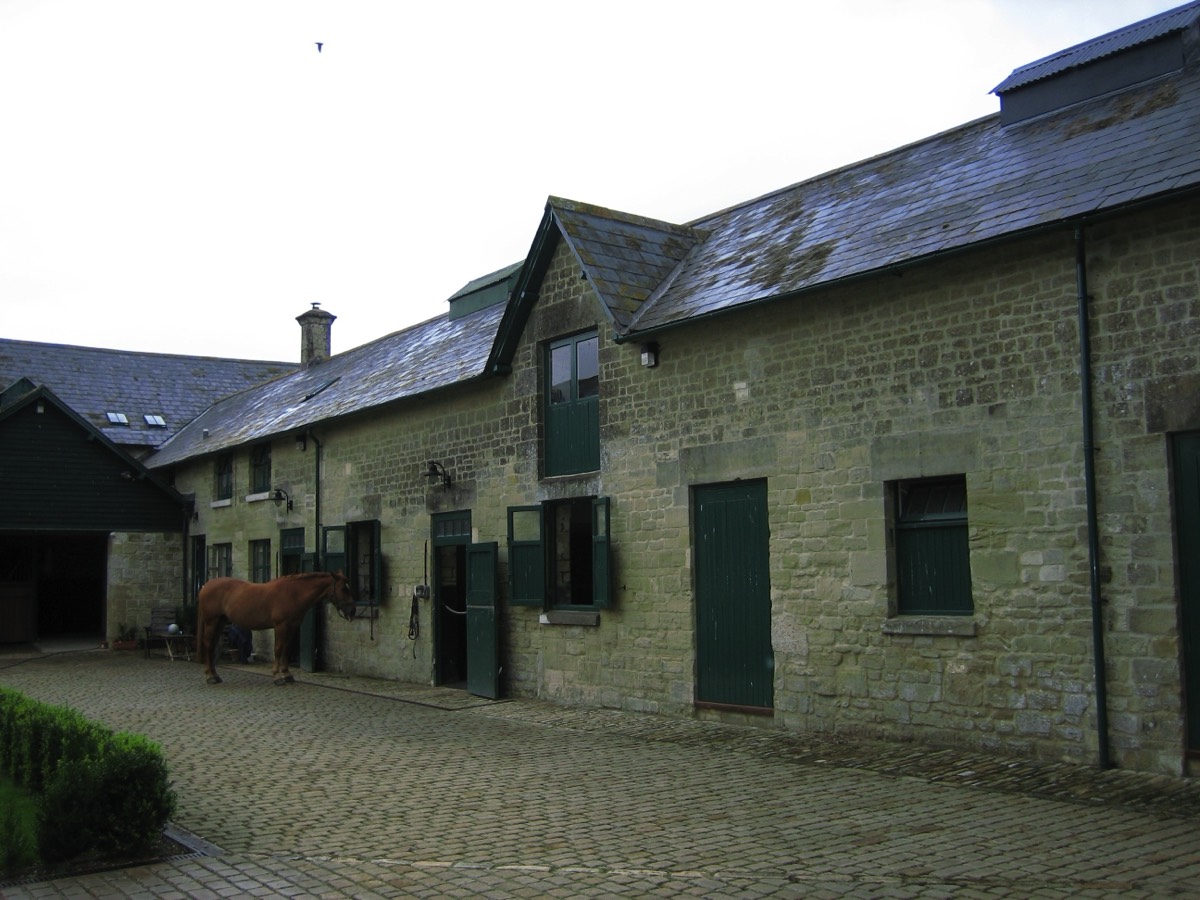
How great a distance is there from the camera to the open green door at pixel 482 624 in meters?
15.0

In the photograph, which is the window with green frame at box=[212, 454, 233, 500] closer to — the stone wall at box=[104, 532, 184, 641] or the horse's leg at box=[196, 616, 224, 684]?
the stone wall at box=[104, 532, 184, 641]

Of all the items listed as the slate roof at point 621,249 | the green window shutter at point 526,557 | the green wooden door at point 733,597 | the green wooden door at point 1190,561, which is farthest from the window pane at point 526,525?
the green wooden door at point 1190,561

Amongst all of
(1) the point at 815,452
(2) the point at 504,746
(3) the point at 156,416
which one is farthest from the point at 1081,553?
(3) the point at 156,416

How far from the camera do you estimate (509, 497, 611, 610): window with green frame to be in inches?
562

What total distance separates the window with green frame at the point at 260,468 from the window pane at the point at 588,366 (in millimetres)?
10240

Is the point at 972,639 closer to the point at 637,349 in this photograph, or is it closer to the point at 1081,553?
the point at 1081,553

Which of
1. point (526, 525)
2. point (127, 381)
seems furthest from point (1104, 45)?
point (127, 381)

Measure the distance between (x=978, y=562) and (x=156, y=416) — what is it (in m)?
26.3

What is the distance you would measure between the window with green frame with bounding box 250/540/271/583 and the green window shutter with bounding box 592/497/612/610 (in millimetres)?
10873

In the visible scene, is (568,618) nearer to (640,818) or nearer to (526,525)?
(526,525)

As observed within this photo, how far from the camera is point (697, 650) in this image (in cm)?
1229

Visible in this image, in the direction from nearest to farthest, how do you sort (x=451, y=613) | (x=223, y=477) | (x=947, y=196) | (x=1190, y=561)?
(x=1190, y=561), (x=947, y=196), (x=451, y=613), (x=223, y=477)

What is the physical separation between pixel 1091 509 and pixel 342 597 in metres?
12.1

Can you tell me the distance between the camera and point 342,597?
58.5 ft
